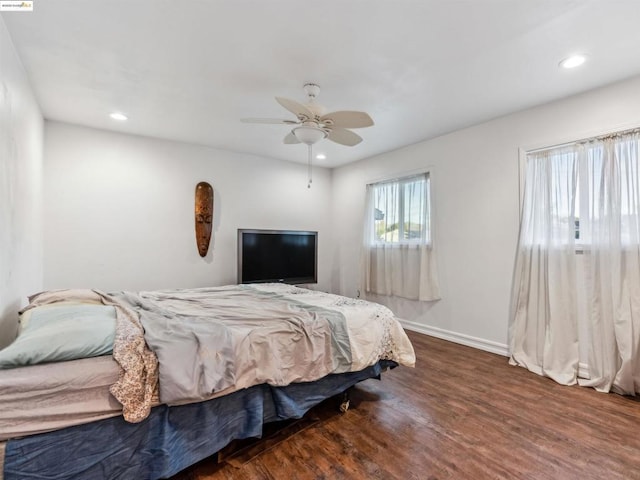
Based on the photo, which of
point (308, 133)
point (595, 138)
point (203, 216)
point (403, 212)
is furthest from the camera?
point (403, 212)

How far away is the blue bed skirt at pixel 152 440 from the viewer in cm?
127

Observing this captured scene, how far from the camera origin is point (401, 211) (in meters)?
4.50

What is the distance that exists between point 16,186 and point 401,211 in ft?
13.2

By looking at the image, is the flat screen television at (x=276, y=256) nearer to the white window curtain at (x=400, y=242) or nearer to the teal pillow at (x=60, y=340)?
the white window curtain at (x=400, y=242)

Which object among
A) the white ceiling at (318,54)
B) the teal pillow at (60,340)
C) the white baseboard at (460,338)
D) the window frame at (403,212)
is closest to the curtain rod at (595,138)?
the white ceiling at (318,54)

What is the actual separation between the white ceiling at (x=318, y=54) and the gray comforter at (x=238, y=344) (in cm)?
183

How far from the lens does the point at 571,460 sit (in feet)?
5.77

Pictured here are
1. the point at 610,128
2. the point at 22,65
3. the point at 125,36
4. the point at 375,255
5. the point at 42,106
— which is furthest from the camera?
the point at 375,255

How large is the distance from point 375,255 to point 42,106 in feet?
14.0

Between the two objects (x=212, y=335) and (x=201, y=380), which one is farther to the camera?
(x=212, y=335)

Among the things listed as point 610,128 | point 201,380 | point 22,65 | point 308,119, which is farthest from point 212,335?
point 610,128

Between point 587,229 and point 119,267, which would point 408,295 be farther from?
point 119,267

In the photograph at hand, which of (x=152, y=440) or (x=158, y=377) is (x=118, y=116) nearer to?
(x=158, y=377)

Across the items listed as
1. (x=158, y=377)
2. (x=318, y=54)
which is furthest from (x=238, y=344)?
(x=318, y=54)
